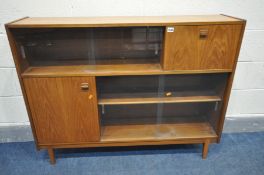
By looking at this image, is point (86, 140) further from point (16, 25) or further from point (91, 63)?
point (16, 25)

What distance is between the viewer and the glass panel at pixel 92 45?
61.3 inches

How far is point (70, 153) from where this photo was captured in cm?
195

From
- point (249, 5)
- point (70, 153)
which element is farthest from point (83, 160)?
point (249, 5)

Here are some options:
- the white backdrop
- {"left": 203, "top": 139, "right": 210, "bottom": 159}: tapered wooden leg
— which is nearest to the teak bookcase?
{"left": 203, "top": 139, "right": 210, "bottom": 159}: tapered wooden leg

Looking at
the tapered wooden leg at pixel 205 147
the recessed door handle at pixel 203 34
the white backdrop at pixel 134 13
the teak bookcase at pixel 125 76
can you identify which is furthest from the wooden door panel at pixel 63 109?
the tapered wooden leg at pixel 205 147

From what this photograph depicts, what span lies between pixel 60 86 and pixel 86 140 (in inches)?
20.1

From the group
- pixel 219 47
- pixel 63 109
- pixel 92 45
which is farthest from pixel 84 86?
pixel 219 47

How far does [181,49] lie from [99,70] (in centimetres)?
59

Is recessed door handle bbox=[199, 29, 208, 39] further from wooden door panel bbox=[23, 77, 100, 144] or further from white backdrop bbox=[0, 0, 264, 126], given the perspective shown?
wooden door panel bbox=[23, 77, 100, 144]

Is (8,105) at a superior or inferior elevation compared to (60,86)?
inferior

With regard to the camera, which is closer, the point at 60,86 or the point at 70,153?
the point at 60,86

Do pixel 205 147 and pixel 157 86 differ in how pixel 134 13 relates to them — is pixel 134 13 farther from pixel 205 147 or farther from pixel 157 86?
pixel 205 147

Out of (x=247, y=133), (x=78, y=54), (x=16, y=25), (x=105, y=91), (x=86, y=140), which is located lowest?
(x=247, y=133)

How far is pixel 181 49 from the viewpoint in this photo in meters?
1.41
